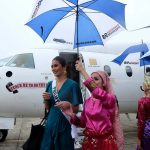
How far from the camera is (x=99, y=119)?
14.6 ft

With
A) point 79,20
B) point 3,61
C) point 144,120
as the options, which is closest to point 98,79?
point 144,120

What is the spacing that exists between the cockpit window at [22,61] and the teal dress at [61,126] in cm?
517

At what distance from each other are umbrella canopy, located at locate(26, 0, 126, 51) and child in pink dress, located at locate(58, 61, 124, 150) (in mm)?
2117

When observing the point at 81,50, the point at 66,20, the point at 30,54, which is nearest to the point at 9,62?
the point at 30,54

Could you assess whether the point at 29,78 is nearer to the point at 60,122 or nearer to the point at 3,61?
the point at 3,61

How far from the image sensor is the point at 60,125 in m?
4.63

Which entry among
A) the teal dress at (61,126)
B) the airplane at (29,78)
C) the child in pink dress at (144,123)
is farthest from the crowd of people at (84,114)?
the airplane at (29,78)

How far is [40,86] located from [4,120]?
1160 mm

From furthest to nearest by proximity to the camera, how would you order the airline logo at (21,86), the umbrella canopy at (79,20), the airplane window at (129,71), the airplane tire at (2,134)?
the airplane window at (129,71)
the airplane tire at (2,134)
the airline logo at (21,86)
the umbrella canopy at (79,20)

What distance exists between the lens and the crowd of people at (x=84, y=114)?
4.46m

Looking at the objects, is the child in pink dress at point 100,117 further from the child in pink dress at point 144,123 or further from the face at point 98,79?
the child in pink dress at point 144,123

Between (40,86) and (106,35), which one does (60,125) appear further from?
(40,86)

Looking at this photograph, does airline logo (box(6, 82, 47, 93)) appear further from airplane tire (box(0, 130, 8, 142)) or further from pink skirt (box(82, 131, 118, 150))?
pink skirt (box(82, 131, 118, 150))

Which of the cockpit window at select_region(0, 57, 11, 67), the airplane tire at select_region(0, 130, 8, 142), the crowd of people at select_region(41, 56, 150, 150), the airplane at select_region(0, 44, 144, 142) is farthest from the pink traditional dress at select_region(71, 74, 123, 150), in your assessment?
the airplane tire at select_region(0, 130, 8, 142)
